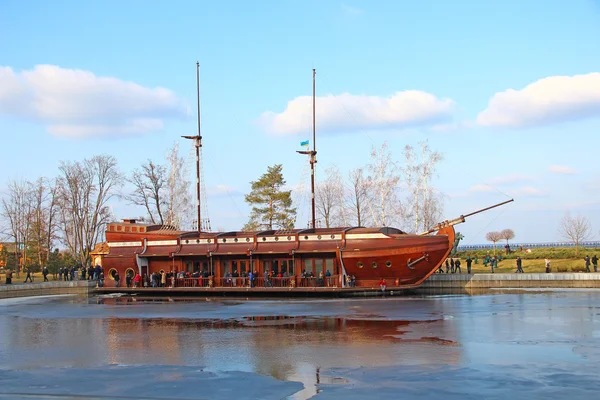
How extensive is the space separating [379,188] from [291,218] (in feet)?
32.0

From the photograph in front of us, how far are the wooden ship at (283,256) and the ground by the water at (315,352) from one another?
6.57 meters

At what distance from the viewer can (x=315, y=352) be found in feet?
58.1

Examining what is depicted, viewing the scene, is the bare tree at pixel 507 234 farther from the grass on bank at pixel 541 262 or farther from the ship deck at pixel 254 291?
the ship deck at pixel 254 291

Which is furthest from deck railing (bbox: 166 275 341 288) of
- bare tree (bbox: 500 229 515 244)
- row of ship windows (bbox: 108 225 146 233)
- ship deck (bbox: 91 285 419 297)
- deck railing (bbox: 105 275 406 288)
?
bare tree (bbox: 500 229 515 244)

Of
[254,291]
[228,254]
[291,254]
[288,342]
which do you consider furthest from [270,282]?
[288,342]

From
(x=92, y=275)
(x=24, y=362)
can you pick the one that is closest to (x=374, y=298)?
(x=24, y=362)

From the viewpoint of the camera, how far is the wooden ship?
122 feet

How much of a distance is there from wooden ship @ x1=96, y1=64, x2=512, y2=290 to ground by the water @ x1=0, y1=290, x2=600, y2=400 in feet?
21.5

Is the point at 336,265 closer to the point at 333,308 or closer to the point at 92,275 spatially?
the point at 333,308

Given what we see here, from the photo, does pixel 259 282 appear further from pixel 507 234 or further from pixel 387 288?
pixel 507 234

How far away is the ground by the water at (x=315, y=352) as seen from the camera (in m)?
13.4

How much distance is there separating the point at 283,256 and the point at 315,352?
895 inches

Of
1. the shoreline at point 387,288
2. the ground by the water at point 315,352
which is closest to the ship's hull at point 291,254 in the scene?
the shoreline at point 387,288

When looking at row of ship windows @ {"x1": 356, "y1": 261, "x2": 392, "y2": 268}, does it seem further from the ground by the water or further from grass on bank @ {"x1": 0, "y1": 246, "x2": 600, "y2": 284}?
grass on bank @ {"x1": 0, "y1": 246, "x2": 600, "y2": 284}
